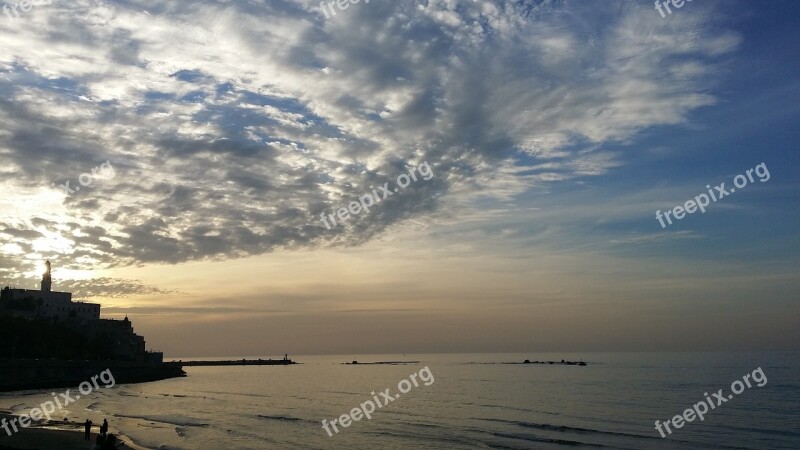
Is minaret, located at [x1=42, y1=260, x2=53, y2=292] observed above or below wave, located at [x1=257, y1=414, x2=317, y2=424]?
above

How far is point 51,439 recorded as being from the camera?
4466 cm

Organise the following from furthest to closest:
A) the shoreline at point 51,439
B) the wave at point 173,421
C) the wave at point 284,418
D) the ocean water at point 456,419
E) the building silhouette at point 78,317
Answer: the building silhouette at point 78,317
the wave at point 284,418
the wave at point 173,421
the ocean water at point 456,419
the shoreline at point 51,439

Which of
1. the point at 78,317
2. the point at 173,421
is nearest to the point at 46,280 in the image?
the point at 78,317

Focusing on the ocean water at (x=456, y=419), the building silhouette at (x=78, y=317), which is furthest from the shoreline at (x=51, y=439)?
the building silhouette at (x=78, y=317)

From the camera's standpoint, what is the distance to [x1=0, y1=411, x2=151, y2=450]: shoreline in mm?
41250

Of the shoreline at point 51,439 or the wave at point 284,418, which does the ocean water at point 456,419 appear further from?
the shoreline at point 51,439

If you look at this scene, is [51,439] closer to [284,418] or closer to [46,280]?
[284,418]

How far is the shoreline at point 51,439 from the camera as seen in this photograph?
41250 millimetres

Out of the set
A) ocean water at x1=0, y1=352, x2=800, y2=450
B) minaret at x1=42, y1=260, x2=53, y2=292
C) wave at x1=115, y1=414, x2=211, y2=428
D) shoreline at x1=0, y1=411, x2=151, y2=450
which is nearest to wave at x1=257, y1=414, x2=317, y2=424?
ocean water at x1=0, y1=352, x2=800, y2=450

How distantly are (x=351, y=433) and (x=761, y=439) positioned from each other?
3649 centimetres

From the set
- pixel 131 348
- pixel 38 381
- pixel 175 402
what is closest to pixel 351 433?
pixel 175 402

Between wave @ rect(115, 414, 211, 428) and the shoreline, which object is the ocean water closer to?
wave @ rect(115, 414, 211, 428)

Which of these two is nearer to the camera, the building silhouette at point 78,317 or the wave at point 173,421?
the wave at point 173,421

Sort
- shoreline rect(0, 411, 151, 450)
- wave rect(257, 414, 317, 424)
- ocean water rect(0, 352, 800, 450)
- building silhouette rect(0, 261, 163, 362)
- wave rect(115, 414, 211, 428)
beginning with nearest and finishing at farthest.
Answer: shoreline rect(0, 411, 151, 450) < ocean water rect(0, 352, 800, 450) < wave rect(115, 414, 211, 428) < wave rect(257, 414, 317, 424) < building silhouette rect(0, 261, 163, 362)
